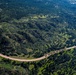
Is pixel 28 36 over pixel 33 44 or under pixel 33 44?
over

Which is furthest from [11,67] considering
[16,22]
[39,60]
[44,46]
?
[16,22]

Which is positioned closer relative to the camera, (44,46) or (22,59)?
(22,59)

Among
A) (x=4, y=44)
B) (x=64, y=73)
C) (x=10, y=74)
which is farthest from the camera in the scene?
(x=4, y=44)

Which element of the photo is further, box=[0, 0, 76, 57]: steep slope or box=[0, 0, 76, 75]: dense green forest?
box=[0, 0, 76, 57]: steep slope

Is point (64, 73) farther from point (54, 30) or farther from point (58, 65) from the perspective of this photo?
point (54, 30)

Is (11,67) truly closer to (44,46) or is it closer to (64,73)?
Result: (64,73)

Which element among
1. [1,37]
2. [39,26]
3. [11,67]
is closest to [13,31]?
[1,37]

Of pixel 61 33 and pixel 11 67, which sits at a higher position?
pixel 11 67

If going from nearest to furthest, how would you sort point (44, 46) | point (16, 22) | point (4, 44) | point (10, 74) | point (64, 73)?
point (10, 74)
point (64, 73)
point (4, 44)
point (44, 46)
point (16, 22)

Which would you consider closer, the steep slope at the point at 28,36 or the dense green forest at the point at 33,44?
the dense green forest at the point at 33,44

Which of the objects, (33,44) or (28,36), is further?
(28,36)
